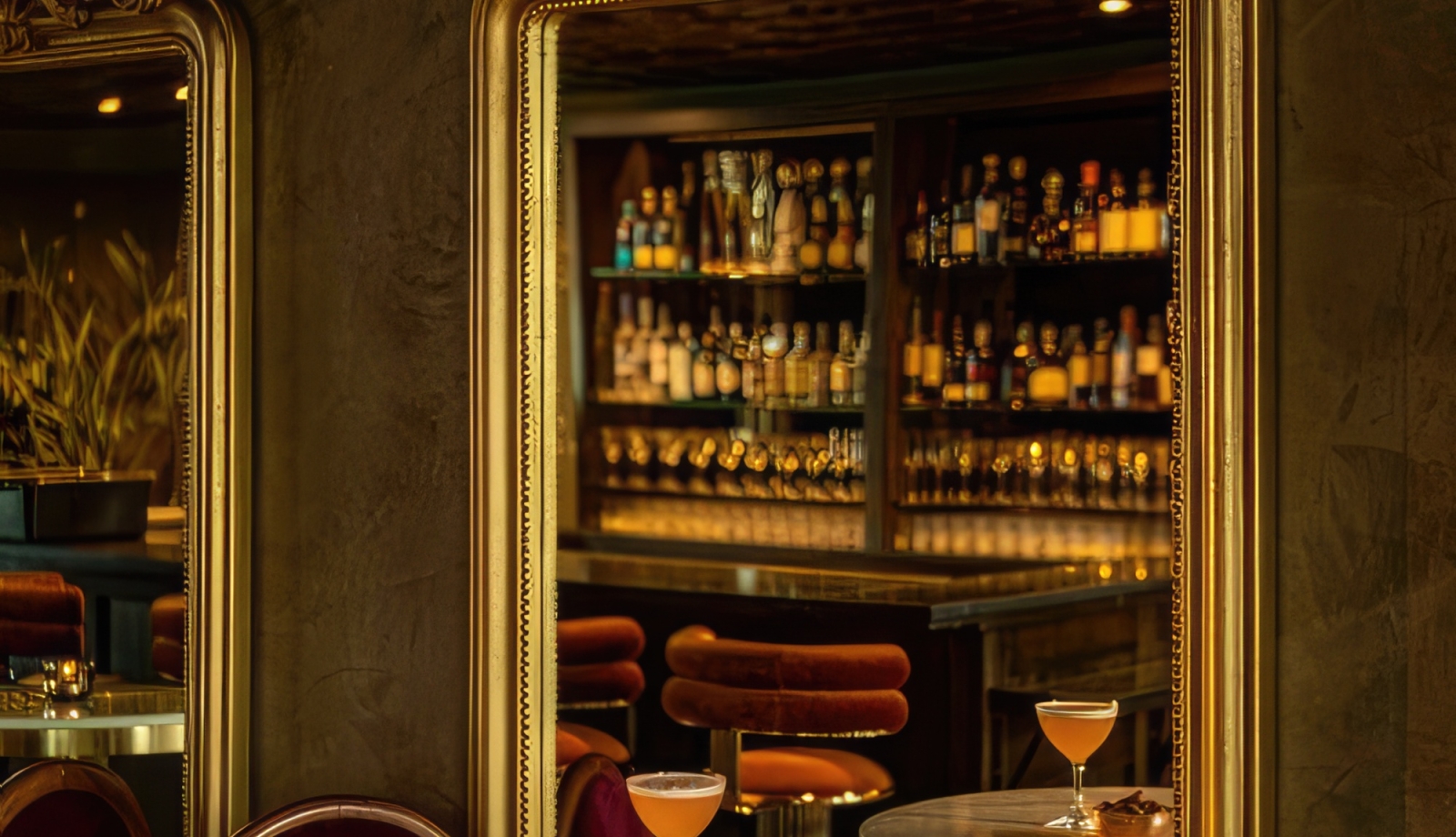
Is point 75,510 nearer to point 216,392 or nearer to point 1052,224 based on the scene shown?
point 216,392

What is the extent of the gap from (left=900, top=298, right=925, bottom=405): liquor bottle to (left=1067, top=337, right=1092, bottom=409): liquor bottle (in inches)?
17.0

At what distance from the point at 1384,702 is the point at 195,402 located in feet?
5.26

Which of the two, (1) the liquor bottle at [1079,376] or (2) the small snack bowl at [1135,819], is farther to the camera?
(1) the liquor bottle at [1079,376]

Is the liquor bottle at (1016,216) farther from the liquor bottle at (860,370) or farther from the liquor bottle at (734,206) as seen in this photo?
the liquor bottle at (734,206)

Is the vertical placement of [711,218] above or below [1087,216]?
above

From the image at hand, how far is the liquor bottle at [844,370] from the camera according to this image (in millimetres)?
4453

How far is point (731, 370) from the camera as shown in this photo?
4730 mm

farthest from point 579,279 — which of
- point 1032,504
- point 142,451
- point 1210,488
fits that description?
point 1210,488

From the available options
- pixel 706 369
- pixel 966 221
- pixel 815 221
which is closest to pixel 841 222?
pixel 815 221

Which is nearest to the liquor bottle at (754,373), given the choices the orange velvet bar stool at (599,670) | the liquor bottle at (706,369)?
the liquor bottle at (706,369)

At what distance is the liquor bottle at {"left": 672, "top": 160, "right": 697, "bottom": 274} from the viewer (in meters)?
4.84

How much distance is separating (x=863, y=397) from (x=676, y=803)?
269 centimetres

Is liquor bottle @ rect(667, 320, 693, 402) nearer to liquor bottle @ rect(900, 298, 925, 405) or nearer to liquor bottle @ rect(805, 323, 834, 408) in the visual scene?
liquor bottle @ rect(805, 323, 834, 408)

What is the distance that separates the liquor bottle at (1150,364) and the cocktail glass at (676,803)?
2502mm
